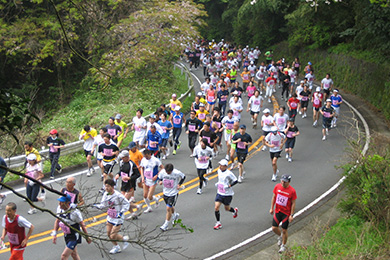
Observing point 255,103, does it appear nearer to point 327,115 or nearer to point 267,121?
point 267,121

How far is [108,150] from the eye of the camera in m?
13.1

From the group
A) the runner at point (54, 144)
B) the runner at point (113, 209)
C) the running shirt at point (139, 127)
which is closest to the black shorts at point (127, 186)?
the runner at point (113, 209)

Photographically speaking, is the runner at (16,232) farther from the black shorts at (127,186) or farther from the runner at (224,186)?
the runner at (224,186)

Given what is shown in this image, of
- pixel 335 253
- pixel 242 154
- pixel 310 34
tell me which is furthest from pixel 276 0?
pixel 335 253

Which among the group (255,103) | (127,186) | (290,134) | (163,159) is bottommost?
(163,159)

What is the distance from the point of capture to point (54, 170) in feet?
47.2

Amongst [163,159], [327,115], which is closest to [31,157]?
[163,159]

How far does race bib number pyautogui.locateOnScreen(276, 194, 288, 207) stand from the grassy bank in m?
13.2

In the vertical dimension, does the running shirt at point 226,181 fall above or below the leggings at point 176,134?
above

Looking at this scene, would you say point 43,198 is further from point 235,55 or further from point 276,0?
point 235,55

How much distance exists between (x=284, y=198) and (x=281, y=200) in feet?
0.28

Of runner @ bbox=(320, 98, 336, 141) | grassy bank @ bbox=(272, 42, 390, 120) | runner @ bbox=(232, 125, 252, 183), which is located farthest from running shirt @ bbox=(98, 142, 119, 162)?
grassy bank @ bbox=(272, 42, 390, 120)

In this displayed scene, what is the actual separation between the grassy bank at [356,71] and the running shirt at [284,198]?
43.1 ft

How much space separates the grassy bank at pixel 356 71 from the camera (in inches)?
912
